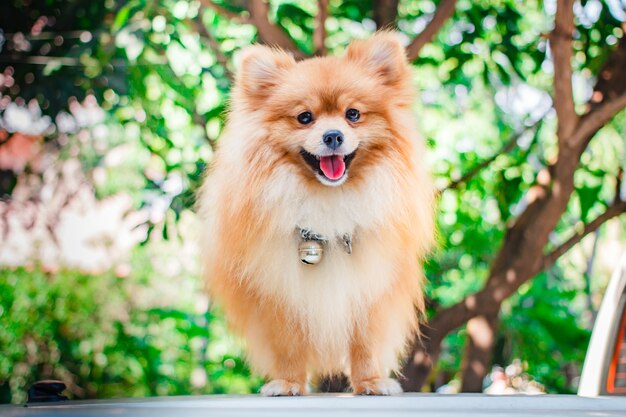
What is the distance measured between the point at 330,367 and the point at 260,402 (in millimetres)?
1107

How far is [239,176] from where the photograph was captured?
112 inches

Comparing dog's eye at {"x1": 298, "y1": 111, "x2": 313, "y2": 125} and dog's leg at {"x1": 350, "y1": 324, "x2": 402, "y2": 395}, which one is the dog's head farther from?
dog's leg at {"x1": 350, "y1": 324, "x2": 402, "y2": 395}

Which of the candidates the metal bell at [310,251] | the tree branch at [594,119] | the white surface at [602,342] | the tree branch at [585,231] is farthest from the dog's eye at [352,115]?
the tree branch at [585,231]

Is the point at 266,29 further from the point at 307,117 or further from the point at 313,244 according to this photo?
the point at 313,244

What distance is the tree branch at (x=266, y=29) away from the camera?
412 centimetres

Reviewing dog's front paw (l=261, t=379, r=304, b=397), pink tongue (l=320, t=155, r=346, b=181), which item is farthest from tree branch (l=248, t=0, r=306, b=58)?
dog's front paw (l=261, t=379, r=304, b=397)

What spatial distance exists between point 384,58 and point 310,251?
75 centimetres

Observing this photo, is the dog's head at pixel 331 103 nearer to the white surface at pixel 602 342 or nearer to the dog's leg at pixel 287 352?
the dog's leg at pixel 287 352

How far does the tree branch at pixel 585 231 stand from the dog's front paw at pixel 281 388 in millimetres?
2296

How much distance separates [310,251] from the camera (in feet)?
9.12

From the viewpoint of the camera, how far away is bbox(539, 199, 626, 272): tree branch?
4.70 meters

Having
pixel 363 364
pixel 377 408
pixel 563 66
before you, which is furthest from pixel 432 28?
pixel 377 408

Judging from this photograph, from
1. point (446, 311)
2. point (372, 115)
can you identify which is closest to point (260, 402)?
point (372, 115)

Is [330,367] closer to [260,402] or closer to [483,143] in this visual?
[260,402]
